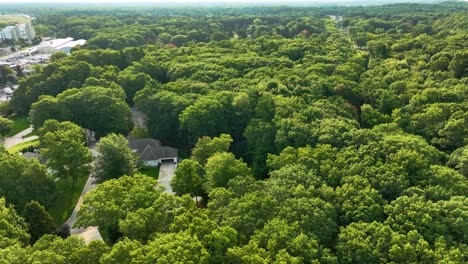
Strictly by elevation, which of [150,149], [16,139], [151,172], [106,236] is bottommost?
[16,139]

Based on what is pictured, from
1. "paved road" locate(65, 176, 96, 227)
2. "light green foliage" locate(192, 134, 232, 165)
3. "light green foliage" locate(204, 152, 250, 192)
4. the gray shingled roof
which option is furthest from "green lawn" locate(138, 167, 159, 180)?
"light green foliage" locate(204, 152, 250, 192)

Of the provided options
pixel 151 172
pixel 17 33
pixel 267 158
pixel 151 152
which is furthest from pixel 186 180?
pixel 17 33

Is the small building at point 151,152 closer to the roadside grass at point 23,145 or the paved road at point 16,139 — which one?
the roadside grass at point 23,145

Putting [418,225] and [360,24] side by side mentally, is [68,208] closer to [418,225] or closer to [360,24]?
[418,225]

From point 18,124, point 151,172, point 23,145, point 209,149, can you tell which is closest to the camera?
point 209,149

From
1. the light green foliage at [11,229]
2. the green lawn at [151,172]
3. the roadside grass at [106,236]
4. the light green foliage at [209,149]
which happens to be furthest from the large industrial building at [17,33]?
the roadside grass at [106,236]

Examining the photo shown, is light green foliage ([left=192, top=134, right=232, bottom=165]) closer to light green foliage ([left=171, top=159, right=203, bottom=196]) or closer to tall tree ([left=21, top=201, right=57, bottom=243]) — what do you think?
light green foliage ([left=171, top=159, right=203, bottom=196])

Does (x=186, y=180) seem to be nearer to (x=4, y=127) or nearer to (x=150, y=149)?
(x=150, y=149)
